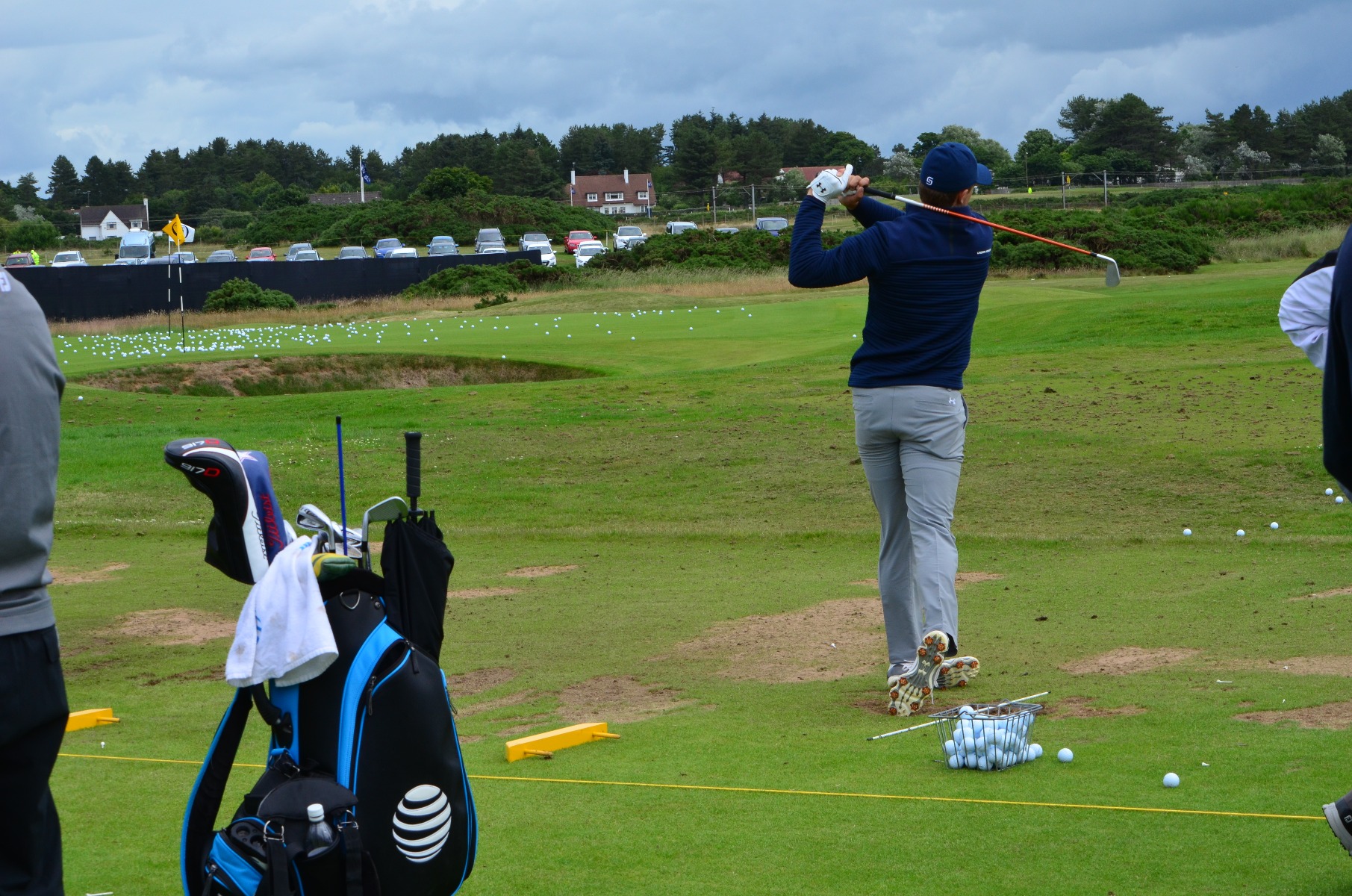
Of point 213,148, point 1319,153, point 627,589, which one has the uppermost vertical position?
point 213,148

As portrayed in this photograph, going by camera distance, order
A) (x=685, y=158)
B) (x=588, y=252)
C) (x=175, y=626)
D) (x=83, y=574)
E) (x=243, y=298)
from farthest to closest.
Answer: (x=685, y=158), (x=588, y=252), (x=243, y=298), (x=83, y=574), (x=175, y=626)

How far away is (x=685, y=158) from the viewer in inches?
4222

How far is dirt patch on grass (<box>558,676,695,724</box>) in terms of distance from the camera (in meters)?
6.26

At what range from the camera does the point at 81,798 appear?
5.09 m

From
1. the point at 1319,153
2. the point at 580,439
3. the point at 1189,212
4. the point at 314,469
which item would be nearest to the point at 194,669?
the point at 314,469

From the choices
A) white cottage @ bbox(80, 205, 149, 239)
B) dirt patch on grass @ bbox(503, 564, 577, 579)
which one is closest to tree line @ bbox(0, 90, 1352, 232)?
white cottage @ bbox(80, 205, 149, 239)

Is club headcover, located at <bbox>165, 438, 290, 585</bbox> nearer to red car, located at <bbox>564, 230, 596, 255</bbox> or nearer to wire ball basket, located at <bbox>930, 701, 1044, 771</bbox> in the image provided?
wire ball basket, located at <bbox>930, 701, 1044, 771</bbox>

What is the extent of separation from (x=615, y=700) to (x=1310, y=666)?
325 centimetres

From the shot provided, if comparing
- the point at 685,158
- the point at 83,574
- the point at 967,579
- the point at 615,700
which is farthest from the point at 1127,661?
the point at 685,158

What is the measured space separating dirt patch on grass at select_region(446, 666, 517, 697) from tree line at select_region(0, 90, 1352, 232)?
1951 inches

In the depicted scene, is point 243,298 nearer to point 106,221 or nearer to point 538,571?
point 538,571

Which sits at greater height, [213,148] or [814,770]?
[213,148]

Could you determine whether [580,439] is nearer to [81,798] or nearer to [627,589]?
[627,589]

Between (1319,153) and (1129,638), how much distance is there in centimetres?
8724
